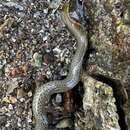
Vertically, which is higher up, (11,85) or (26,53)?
(26,53)

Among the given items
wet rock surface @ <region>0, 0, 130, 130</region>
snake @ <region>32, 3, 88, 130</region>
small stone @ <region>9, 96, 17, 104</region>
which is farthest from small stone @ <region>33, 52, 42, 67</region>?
small stone @ <region>9, 96, 17, 104</region>

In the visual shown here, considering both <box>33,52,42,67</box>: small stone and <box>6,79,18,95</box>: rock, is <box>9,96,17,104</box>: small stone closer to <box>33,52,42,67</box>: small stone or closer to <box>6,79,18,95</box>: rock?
<box>6,79,18,95</box>: rock

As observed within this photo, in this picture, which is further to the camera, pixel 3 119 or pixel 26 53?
pixel 26 53

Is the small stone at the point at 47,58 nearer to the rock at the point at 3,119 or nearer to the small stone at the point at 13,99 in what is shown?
the small stone at the point at 13,99

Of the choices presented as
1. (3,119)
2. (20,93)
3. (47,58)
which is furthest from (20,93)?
(47,58)

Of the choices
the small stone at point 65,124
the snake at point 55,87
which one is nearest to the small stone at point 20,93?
the snake at point 55,87

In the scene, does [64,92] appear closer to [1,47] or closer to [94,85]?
[94,85]

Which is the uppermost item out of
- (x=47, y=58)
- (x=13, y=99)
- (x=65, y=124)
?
(x=47, y=58)

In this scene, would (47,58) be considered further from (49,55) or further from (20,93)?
(20,93)

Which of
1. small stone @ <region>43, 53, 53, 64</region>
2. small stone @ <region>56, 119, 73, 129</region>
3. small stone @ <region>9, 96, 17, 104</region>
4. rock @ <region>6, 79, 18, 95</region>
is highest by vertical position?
small stone @ <region>43, 53, 53, 64</region>

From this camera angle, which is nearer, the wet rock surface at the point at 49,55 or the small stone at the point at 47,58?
the wet rock surface at the point at 49,55

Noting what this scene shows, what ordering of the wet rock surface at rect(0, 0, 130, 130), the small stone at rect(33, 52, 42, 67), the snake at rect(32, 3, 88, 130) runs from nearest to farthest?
the wet rock surface at rect(0, 0, 130, 130) < the snake at rect(32, 3, 88, 130) < the small stone at rect(33, 52, 42, 67)

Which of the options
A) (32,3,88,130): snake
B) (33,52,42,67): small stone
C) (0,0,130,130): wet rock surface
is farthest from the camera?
(33,52,42,67): small stone
